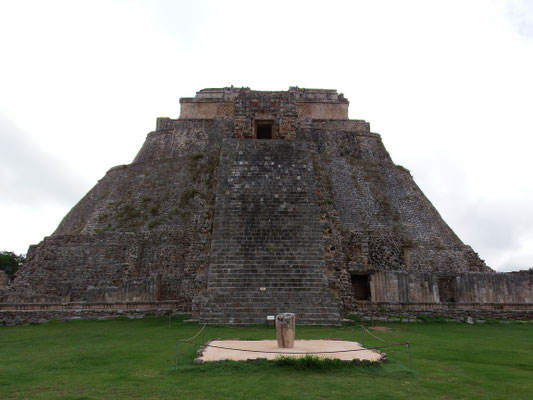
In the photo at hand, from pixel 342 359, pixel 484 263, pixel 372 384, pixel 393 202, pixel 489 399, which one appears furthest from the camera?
pixel 393 202

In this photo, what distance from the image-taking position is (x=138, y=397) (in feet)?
17.1

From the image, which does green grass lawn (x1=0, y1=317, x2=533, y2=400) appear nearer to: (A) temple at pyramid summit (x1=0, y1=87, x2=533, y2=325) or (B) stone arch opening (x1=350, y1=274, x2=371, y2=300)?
A: (A) temple at pyramid summit (x1=0, y1=87, x2=533, y2=325)

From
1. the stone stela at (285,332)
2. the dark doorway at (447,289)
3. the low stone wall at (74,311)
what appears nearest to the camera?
the stone stela at (285,332)

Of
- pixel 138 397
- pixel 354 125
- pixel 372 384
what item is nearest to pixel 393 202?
pixel 354 125

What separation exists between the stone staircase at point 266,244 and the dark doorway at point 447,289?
16.5 ft

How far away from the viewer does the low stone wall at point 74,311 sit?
44.4ft

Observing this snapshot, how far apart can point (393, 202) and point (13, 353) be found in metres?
18.5

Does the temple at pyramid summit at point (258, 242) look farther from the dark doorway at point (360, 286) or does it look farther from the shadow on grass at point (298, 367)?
the shadow on grass at point (298, 367)

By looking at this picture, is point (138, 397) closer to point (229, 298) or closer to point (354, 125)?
point (229, 298)

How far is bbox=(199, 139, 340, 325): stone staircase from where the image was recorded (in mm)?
11969

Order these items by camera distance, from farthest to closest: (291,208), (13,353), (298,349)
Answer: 1. (291,208)
2. (13,353)
3. (298,349)

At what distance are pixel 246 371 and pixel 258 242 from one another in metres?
7.60

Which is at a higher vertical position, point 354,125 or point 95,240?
point 354,125

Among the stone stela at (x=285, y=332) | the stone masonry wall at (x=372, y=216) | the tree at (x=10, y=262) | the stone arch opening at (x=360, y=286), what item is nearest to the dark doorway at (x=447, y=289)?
the stone masonry wall at (x=372, y=216)
